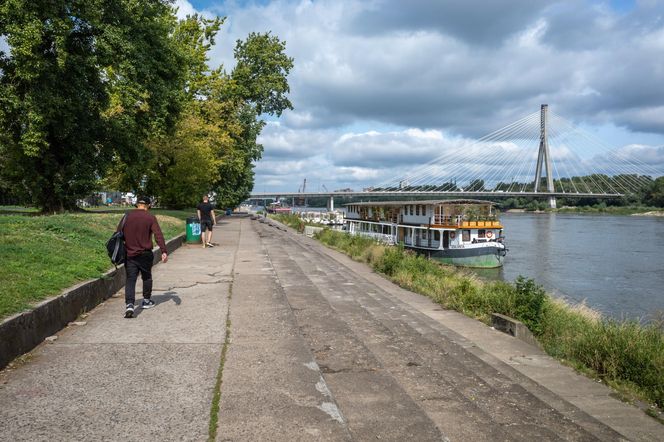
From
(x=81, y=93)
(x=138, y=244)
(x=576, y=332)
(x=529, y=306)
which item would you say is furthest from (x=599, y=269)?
(x=138, y=244)

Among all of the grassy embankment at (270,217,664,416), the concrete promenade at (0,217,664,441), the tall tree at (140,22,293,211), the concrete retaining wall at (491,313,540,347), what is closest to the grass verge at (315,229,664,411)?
the grassy embankment at (270,217,664,416)

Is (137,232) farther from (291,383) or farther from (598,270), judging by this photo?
(598,270)

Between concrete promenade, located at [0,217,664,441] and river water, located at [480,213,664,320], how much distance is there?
10.5 m

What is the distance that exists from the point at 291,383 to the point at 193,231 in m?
14.0

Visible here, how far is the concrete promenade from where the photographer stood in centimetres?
384

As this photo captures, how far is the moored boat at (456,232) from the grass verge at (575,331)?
2017 centimetres

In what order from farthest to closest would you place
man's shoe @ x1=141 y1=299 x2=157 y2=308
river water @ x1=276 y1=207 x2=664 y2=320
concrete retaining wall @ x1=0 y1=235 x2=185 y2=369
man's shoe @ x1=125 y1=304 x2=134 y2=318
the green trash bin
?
river water @ x1=276 y1=207 x2=664 y2=320 < the green trash bin < man's shoe @ x1=141 y1=299 x2=157 y2=308 < man's shoe @ x1=125 y1=304 x2=134 y2=318 < concrete retaining wall @ x1=0 y1=235 x2=185 y2=369

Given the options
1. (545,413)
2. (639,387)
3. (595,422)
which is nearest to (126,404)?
(545,413)

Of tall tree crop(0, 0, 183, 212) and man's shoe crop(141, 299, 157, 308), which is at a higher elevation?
tall tree crop(0, 0, 183, 212)

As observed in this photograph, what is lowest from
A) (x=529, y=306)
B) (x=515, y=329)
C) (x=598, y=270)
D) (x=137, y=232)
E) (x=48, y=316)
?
(x=598, y=270)

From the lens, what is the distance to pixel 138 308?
7633 mm

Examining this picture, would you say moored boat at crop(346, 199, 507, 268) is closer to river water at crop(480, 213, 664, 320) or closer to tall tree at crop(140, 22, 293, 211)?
river water at crop(480, 213, 664, 320)

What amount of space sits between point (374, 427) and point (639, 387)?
353cm

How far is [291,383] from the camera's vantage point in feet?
15.4
